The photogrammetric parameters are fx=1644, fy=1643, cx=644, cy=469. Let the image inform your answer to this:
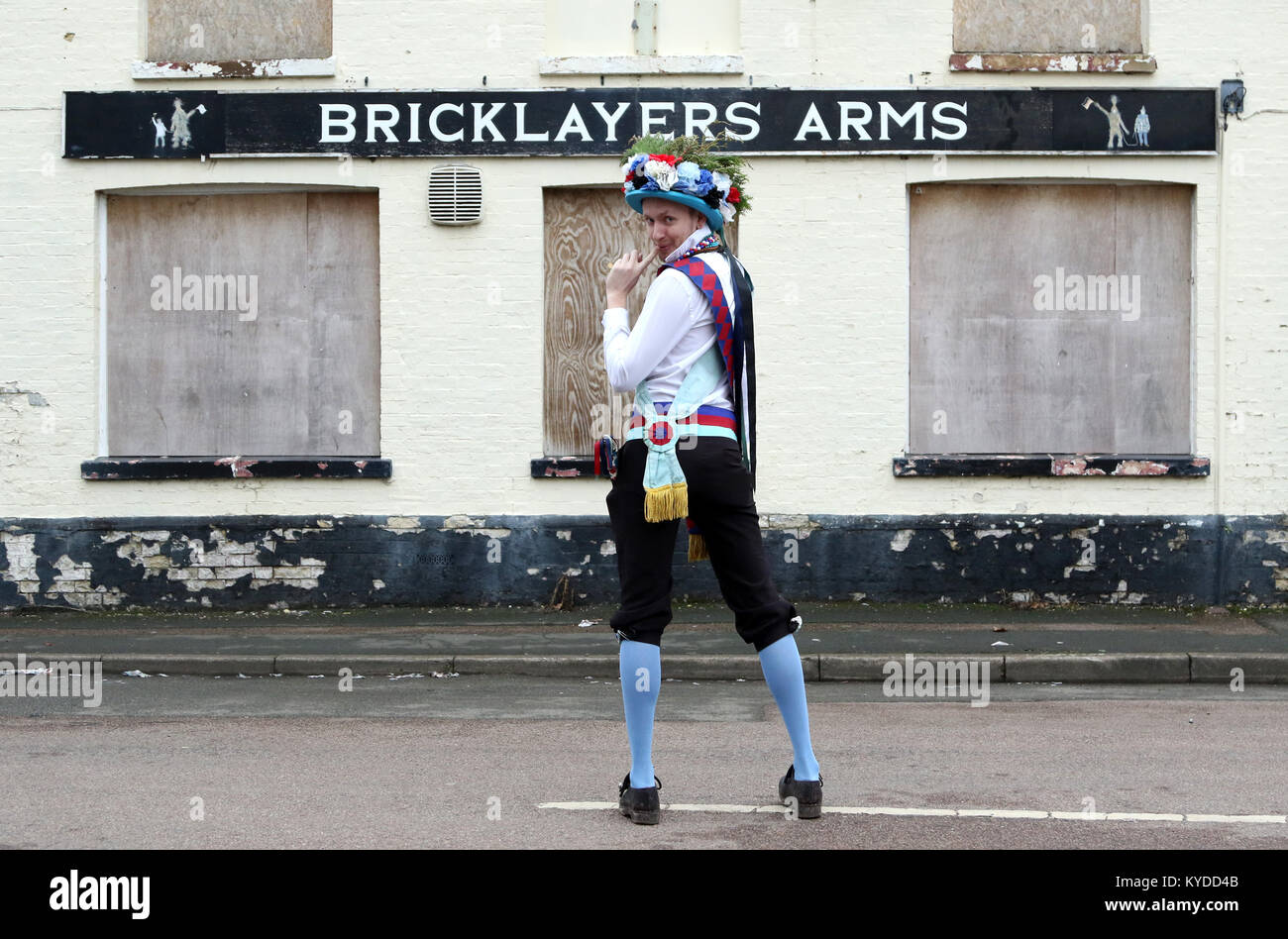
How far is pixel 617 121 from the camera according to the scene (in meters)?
12.0

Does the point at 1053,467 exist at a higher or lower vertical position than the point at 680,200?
lower

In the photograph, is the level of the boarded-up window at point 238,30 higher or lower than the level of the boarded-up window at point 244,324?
higher

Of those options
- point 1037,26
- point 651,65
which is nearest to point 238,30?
point 651,65

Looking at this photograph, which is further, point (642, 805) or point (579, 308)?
point (579, 308)

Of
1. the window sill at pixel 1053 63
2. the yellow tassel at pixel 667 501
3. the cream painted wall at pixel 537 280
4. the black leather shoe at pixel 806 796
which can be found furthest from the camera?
the cream painted wall at pixel 537 280

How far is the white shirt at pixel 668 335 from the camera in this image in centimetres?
540

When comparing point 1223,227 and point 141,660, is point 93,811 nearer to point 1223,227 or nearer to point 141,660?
point 141,660

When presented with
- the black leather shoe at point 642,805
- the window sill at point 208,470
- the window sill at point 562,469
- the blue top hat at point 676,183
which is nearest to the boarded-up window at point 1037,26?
the window sill at point 562,469

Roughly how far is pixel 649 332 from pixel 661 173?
1.82 ft

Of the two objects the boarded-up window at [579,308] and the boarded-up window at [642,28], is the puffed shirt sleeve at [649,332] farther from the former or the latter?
the boarded-up window at [642,28]

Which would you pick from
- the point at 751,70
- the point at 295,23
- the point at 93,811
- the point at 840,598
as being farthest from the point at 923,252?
the point at 93,811

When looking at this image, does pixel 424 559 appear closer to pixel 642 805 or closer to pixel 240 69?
pixel 240 69

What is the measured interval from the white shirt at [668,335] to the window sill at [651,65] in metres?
6.69

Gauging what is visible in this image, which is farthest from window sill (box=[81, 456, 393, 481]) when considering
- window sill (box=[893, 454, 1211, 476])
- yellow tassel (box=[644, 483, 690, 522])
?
yellow tassel (box=[644, 483, 690, 522])
